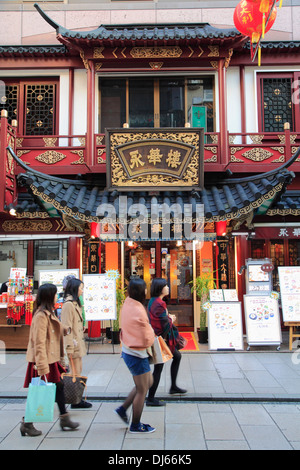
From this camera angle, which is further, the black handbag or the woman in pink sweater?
the black handbag

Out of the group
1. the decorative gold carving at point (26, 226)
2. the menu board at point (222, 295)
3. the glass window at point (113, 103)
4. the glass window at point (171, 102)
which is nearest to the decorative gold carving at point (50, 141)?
the glass window at point (113, 103)

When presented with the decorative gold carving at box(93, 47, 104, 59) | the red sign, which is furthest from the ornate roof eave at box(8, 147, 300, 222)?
the decorative gold carving at box(93, 47, 104, 59)

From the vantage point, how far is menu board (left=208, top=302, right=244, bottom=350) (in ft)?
27.9

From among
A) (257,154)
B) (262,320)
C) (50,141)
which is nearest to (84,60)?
(50,141)

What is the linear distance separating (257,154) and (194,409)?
715cm

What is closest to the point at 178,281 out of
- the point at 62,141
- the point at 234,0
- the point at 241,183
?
the point at 241,183

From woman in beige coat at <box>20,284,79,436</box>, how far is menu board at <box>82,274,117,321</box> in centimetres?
381

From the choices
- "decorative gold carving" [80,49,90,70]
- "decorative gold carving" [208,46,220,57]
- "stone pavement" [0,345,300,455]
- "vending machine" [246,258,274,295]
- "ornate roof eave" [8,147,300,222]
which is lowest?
"stone pavement" [0,345,300,455]

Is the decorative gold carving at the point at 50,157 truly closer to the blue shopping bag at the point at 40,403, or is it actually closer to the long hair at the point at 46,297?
the long hair at the point at 46,297

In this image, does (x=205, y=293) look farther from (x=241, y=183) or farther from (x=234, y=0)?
(x=234, y=0)

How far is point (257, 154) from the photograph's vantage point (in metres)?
10.2

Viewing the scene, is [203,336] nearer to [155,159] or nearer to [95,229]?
[95,229]

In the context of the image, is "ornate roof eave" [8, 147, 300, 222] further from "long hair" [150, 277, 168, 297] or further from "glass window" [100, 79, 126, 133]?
"long hair" [150, 277, 168, 297]

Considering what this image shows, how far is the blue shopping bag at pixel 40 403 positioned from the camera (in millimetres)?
4309
